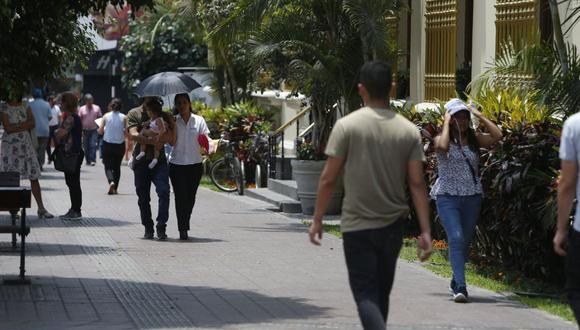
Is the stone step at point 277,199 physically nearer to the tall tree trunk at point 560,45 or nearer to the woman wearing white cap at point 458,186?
the tall tree trunk at point 560,45

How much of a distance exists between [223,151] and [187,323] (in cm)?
1664

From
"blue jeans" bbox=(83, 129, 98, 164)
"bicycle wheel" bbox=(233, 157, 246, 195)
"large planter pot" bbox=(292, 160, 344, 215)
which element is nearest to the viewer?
"large planter pot" bbox=(292, 160, 344, 215)

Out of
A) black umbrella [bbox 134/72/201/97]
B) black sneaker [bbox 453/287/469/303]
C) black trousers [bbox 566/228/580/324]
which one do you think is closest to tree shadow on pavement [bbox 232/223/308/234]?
black umbrella [bbox 134/72/201/97]

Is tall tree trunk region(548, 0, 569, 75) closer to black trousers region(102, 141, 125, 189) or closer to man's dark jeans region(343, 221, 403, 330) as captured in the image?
man's dark jeans region(343, 221, 403, 330)

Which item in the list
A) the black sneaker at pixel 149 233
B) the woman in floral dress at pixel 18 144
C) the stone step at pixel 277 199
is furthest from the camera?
the stone step at pixel 277 199

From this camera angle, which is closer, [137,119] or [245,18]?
[137,119]

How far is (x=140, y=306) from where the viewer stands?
1038cm

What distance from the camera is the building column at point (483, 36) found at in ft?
58.1

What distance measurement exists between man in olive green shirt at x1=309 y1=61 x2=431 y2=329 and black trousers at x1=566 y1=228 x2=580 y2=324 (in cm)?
84

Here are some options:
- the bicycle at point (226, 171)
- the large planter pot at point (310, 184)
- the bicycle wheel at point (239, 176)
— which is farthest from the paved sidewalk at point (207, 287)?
the bicycle at point (226, 171)

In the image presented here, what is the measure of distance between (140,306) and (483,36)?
9184mm

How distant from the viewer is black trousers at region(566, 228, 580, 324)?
7.12 metres

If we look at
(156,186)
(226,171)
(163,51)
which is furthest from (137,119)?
(163,51)

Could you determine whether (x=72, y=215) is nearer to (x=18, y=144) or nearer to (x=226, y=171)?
(x=18, y=144)
